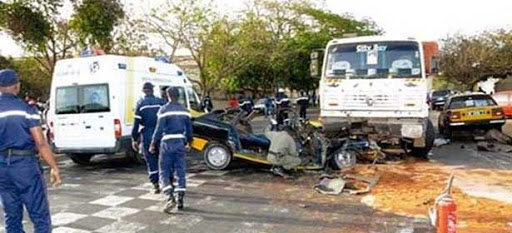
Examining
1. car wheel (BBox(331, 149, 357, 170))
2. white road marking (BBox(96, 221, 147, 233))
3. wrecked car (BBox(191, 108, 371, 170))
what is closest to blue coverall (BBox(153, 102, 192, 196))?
white road marking (BBox(96, 221, 147, 233))

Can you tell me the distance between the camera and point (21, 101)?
5.21 metres

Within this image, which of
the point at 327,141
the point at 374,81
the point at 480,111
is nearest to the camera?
the point at 327,141

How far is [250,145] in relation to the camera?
36.4ft

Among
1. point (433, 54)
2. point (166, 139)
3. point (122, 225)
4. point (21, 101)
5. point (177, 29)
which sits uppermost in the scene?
point (177, 29)

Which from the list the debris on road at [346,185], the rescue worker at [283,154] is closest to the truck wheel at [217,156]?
the rescue worker at [283,154]

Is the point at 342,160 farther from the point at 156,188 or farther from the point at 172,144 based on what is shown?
the point at 172,144

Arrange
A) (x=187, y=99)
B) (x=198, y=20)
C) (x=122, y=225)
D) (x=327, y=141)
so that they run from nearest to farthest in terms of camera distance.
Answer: (x=122, y=225) < (x=327, y=141) < (x=187, y=99) < (x=198, y=20)

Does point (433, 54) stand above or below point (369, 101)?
above

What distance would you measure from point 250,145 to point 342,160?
190 cm

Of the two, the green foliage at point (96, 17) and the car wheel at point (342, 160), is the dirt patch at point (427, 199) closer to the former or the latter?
the car wheel at point (342, 160)

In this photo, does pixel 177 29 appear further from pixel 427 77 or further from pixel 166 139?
pixel 166 139

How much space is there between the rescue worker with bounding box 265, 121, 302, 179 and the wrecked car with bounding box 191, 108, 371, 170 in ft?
0.79

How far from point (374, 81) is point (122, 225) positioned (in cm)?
701

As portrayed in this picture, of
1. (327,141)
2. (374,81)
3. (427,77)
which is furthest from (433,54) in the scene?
(327,141)
